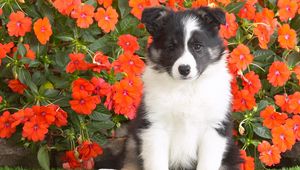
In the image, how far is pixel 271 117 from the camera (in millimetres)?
6004

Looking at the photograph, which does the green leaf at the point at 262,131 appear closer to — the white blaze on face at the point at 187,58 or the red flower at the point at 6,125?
the white blaze on face at the point at 187,58

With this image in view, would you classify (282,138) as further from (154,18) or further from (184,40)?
(154,18)

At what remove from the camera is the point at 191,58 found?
16.2 feet

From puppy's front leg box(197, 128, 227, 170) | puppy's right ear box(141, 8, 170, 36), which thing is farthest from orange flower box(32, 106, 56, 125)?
puppy's front leg box(197, 128, 227, 170)

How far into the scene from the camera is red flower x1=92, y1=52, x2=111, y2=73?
578 cm

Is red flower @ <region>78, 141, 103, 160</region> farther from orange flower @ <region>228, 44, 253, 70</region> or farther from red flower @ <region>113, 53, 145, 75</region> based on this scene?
orange flower @ <region>228, 44, 253, 70</region>

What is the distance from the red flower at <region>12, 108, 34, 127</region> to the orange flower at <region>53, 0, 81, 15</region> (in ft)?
3.02

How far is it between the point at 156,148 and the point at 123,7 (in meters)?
1.70

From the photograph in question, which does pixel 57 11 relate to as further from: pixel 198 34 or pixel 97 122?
pixel 198 34

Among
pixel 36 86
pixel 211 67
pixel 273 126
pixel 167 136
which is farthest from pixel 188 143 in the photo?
pixel 36 86

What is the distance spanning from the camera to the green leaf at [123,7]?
6.21 m

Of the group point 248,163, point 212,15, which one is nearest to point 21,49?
point 212,15

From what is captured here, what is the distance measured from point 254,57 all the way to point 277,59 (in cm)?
23

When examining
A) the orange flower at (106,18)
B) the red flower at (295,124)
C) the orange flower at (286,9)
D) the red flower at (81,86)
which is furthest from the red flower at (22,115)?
the orange flower at (286,9)
